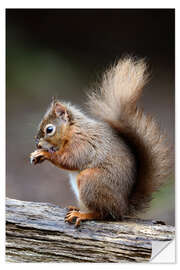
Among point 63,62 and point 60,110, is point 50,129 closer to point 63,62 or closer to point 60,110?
point 60,110

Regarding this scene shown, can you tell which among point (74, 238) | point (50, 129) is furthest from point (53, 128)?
point (74, 238)

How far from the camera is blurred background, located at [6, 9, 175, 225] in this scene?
268 cm

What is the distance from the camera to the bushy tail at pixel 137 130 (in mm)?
2508

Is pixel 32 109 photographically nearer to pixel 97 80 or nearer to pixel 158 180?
pixel 97 80

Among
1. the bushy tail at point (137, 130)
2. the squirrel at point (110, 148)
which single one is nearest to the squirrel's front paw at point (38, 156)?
the squirrel at point (110, 148)

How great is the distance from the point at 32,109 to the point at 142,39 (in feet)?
2.71

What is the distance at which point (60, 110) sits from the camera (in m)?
2.51

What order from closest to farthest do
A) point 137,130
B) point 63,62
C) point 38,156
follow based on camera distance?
point 38,156 < point 137,130 < point 63,62

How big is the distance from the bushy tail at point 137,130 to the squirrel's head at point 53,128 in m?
0.27

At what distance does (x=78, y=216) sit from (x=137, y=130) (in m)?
0.60

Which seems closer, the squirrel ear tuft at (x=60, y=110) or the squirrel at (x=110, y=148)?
the squirrel at (x=110, y=148)

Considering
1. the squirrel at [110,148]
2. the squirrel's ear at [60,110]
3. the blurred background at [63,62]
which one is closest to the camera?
the squirrel at [110,148]

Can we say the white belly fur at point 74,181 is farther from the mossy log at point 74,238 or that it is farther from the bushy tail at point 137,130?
the bushy tail at point 137,130

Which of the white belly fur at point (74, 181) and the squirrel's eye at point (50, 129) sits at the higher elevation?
the squirrel's eye at point (50, 129)
